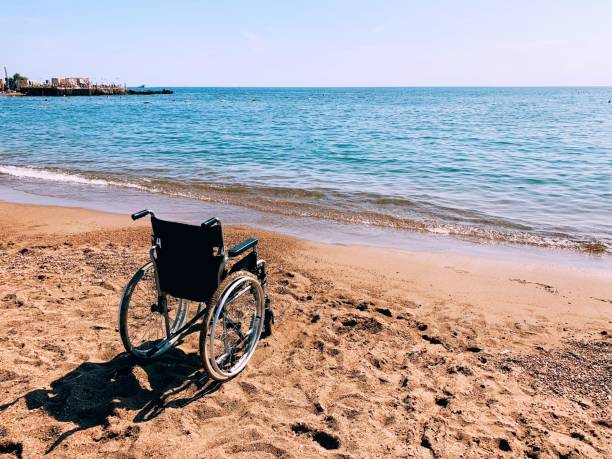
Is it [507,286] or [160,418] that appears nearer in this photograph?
[160,418]

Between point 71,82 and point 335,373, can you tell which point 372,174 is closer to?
point 335,373

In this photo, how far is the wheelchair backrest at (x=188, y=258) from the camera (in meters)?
3.21

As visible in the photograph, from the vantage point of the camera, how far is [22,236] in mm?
6684

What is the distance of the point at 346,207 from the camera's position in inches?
370

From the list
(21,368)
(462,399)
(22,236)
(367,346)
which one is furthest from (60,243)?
(462,399)

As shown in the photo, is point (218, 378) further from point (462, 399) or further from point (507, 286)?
point (507, 286)

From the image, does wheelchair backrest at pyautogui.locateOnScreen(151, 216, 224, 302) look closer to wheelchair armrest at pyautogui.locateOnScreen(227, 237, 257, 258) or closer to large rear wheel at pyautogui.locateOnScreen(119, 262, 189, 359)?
wheelchair armrest at pyautogui.locateOnScreen(227, 237, 257, 258)

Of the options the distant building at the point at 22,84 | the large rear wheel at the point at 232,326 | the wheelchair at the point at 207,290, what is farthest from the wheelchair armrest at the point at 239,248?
the distant building at the point at 22,84

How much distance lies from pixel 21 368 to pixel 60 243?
3385mm

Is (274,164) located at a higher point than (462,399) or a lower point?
higher

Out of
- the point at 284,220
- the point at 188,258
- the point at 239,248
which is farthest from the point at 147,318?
the point at 284,220

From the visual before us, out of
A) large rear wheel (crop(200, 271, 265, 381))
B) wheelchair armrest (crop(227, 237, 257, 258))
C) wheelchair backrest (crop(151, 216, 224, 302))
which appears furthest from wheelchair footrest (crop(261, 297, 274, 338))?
wheelchair backrest (crop(151, 216, 224, 302))

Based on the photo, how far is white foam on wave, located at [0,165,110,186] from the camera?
38.0 ft

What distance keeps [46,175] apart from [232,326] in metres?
10.9
